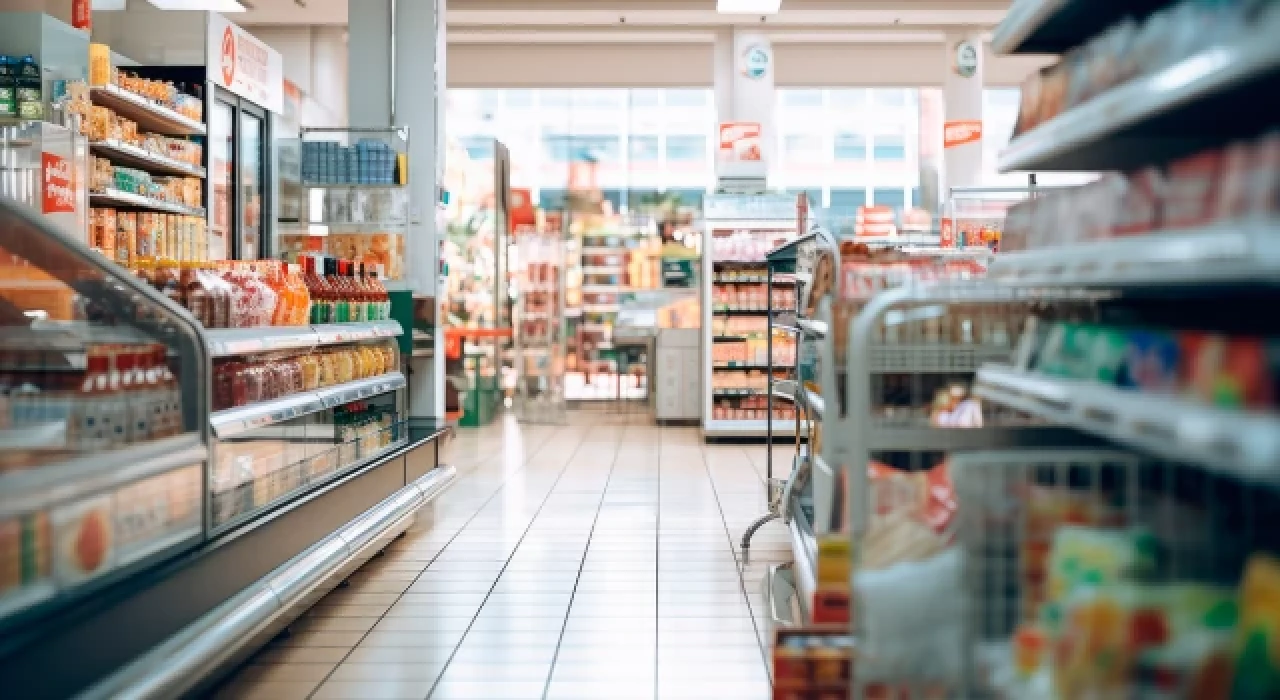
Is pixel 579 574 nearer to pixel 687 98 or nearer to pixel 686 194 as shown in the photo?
pixel 686 194

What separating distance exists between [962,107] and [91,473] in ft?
44.7

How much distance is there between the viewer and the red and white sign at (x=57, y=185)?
677 centimetres

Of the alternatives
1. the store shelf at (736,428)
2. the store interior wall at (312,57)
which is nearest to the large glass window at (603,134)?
the store interior wall at (312,57)

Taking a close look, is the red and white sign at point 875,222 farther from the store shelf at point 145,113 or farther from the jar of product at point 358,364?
the jar of product at point 358,364

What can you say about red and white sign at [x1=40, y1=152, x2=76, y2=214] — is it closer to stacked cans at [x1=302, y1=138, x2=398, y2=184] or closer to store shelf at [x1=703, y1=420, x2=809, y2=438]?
stacked cans at [x1=302, y1=138, x2=398, y2=184]

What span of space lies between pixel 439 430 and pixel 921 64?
37.2ft

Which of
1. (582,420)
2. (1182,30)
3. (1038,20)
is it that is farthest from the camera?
(582,420)

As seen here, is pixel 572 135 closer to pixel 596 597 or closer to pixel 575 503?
pixel 575 503

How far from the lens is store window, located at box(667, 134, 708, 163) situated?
63.6 feet

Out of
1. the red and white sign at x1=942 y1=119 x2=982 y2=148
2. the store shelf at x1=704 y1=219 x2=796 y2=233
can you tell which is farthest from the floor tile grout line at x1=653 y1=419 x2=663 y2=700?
the red and white sign at x1=942 y1=119 x2=982 y2=148

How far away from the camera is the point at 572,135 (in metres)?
19.3

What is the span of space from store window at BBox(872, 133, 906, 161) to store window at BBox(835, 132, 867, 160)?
0.57 feet

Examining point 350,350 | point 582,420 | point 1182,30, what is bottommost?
point 582,420

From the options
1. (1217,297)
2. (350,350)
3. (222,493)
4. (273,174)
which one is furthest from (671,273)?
(1217,297)
